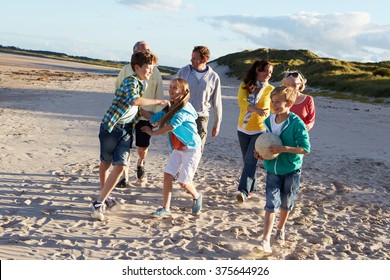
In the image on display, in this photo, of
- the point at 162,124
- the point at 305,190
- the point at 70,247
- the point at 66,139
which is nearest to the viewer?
the point at 70,247

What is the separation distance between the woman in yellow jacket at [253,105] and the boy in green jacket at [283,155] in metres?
1.31

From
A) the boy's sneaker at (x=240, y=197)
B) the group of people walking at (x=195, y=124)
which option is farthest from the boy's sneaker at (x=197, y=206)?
the boy's sneaker at (x=240, y=197)

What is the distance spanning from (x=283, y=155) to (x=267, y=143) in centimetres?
26

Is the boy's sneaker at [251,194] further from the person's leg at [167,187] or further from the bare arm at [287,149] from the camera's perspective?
the bare arm at [287,149]

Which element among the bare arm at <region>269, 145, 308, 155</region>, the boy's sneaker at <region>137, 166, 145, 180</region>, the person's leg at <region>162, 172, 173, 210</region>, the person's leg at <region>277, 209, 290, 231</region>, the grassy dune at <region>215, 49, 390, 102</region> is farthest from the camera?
the grassy dune at <region>215, 49, 390, 102</region>

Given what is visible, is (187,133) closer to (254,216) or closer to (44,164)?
(254,216)

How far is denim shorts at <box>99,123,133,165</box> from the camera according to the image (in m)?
5.85

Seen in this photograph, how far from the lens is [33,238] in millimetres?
5195

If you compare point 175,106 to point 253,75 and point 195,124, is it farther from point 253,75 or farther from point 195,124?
point 253,75

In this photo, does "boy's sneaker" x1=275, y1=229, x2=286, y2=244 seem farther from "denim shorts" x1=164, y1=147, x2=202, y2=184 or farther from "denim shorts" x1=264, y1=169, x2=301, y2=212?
"denim shorts" x1=164, y1=147, x2=202, y2=184

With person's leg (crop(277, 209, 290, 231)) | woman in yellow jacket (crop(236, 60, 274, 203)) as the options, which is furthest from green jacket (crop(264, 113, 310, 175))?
woman in yellow jacket (crop(236, 60, 274, 203))

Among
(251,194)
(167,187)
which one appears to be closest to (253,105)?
(251,194)

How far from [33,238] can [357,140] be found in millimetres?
10921

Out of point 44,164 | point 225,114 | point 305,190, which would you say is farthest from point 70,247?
point 225,114
